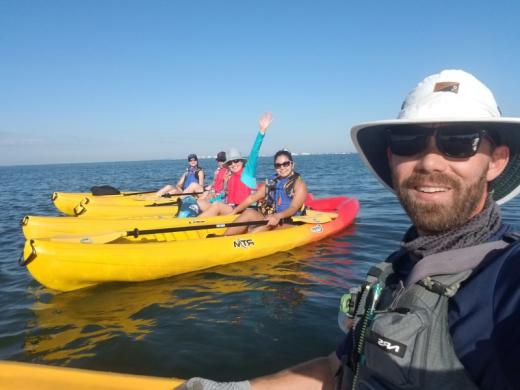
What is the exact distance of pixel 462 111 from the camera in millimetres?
1573

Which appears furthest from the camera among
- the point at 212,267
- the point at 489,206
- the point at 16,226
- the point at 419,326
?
the point at 16,226

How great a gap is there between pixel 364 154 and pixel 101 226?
750cm

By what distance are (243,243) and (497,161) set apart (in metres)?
5.75

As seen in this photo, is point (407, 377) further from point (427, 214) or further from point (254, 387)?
point (254, 387)

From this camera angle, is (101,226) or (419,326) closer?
(419,326)

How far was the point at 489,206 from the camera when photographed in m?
1.62

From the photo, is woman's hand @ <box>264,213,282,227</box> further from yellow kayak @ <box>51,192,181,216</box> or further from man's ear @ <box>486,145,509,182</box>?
man's ear @ <box>486,145,509,182</box>

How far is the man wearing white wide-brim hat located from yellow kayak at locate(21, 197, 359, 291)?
14.8ft

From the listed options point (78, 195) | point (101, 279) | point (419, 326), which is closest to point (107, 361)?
point (101, 279)

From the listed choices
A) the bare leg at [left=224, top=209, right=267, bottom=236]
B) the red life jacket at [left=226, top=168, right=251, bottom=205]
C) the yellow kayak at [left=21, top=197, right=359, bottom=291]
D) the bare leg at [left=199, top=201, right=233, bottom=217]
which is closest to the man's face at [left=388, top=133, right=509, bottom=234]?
the yellow kayak at [left=21, top=197, right=359, bottom=291]

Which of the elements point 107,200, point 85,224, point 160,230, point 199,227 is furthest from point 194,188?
point 160,230

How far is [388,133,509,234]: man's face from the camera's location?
1.61m

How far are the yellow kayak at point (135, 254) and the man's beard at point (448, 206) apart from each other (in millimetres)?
5060

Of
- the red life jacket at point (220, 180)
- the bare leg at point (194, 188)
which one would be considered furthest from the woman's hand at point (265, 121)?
the bare leg at point (194, 188)
